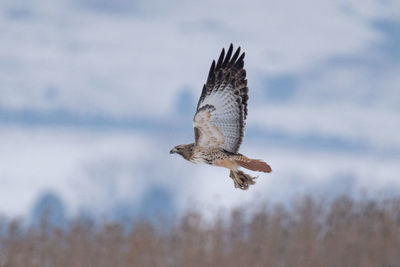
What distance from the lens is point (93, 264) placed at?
12820 mm

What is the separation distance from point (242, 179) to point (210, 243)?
480 centimetres

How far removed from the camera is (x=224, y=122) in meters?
8.02

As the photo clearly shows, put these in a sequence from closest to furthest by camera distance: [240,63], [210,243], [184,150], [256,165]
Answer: [256,165] < [184,150] < [240,63] < [210,243]

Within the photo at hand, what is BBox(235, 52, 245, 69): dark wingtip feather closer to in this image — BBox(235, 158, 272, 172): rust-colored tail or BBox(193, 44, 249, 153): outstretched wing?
BBox(193, 44, 249, 153): outstretched wing

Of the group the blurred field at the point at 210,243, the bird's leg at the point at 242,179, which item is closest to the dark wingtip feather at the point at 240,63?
the bird's leg at the point at 242,179

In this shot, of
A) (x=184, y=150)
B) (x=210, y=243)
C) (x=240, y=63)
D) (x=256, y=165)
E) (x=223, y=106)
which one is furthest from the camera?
(x=210, y=243)

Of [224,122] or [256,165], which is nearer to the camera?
[256,165]

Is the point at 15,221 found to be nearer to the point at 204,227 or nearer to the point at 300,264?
the point at 204,227

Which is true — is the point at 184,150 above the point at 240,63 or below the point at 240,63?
below

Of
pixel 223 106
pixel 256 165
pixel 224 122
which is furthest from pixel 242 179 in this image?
pixel 223 106

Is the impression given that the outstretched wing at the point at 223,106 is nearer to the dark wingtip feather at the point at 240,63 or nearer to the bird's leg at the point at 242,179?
the dark wingtip feather at the point at 240,63

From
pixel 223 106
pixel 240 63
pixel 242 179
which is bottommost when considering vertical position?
pixel 242 179

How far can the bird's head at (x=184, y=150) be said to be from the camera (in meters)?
7.93

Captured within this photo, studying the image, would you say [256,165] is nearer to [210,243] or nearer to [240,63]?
[240,63]
